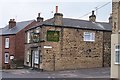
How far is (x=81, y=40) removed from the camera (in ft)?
110

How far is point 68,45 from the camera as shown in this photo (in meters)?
32.6

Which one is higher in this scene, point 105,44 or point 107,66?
point 105,44

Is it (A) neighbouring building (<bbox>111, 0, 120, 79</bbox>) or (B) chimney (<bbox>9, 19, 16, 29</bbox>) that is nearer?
(A) neighbouring building (<bbox>111, 0, 120, 79</bbox>)

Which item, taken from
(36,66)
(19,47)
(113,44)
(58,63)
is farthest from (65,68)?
(19,47)

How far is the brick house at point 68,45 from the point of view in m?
31.5

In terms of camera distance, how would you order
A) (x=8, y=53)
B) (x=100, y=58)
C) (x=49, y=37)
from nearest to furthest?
1. (x=49, y=37)
2. (x=100, y=58)
3. (x=8, y=53)

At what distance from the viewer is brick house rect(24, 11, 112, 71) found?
3153 centimetres

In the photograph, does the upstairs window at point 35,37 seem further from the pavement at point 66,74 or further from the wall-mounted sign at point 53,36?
the pavement at point 66,74

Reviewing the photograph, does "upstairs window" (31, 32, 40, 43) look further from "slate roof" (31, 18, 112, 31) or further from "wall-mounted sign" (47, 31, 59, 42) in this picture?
"wall-mounted sign" (47, 31, 59, 42)

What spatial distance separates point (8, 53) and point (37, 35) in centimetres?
1442

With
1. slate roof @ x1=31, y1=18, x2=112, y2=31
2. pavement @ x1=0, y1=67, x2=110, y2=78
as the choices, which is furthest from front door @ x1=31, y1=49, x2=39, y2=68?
pavement @ x1=0, y1=67, x2=110, y2=78

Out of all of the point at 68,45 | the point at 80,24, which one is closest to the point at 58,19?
the point at 68,45

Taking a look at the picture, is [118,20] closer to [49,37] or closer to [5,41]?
[49,37]

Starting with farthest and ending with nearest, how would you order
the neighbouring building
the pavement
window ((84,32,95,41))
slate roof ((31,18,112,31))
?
window ((84,32,95,41)) < slate roof ((31,18,112,31)) < the pavement < the neighbouring building
